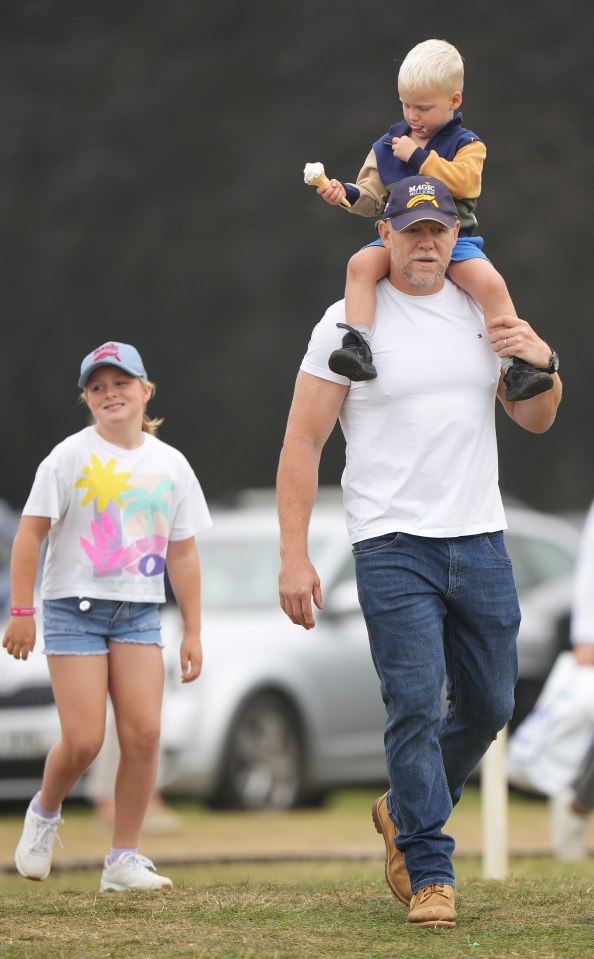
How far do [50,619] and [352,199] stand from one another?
1.77 metres

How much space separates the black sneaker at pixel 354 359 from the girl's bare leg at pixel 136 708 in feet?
4.72

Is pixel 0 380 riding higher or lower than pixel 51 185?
lower

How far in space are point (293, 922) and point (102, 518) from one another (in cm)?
159

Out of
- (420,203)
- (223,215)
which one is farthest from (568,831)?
(223,215)

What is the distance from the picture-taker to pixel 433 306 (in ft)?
19.1

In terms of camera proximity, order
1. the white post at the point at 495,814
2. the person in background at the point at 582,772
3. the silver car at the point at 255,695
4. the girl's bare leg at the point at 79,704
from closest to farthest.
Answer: the girl's bare leg at the point at 79,704 < the white post at the point at 495,814 < the person in background at the point at 582,772 < the silver car at the point at 255,695

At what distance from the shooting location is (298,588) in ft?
18.5

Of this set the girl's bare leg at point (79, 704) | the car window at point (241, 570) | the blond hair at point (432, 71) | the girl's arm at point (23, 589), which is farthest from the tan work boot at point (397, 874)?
the car window at point (241, 570)

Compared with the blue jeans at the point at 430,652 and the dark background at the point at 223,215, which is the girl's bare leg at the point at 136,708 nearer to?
the blue jeans at the point at 430,652

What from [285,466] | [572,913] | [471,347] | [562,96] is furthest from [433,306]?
[562,96]

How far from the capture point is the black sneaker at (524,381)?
5.61m

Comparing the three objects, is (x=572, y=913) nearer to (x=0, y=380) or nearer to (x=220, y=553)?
(x=220, y=553)

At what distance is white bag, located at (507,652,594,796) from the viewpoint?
1019 centimetres

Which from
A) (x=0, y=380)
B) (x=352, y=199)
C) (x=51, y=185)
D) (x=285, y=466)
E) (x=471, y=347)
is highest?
(x=51, y=185)
